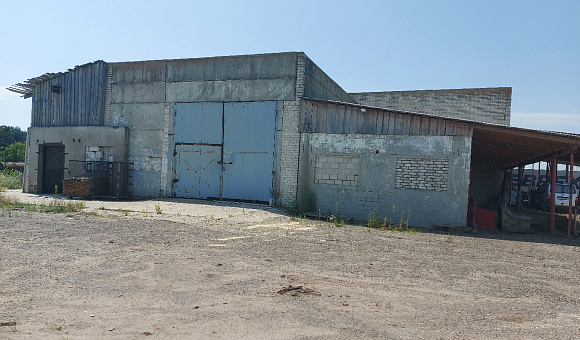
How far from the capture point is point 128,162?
53.1 feet

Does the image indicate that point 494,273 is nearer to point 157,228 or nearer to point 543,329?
point 543,329

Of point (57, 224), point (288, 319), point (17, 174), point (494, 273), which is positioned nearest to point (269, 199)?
point (57, 224)

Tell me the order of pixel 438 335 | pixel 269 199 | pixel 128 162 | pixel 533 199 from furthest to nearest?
1. pixel 533 199
2. pixel 128 162
3. pixel 269 199
4. pixel 438 335

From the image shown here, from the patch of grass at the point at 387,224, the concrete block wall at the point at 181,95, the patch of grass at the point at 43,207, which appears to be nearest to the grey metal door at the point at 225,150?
the concrete block wall at the point at 181,95

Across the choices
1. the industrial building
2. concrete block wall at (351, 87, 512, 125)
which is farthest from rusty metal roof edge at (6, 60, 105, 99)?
concrete block wall at (351, 87, 512, 125)

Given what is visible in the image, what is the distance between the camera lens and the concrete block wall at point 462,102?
2527 centimetres

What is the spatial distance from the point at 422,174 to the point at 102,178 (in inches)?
452

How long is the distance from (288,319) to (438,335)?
1384 millimetres

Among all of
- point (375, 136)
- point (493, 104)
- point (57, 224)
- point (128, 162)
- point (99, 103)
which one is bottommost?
point (57, 224)

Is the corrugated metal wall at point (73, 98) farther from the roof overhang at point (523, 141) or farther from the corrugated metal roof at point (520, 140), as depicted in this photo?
the roof overhang at point (523, 141)

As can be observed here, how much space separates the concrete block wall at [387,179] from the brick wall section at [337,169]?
6 centimetres

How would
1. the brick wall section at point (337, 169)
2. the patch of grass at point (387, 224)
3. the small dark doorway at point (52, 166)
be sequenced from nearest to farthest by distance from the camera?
1. the patch of grass at point (387, 224)
2. the brick wall section at point (337, 169)
3. the small dark doorway at point (52, 166)

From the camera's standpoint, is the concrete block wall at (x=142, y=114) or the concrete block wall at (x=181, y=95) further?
the concrete block wall at (x=142, y=114)

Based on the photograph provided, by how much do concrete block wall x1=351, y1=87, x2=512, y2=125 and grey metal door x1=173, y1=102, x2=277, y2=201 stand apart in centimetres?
1525
